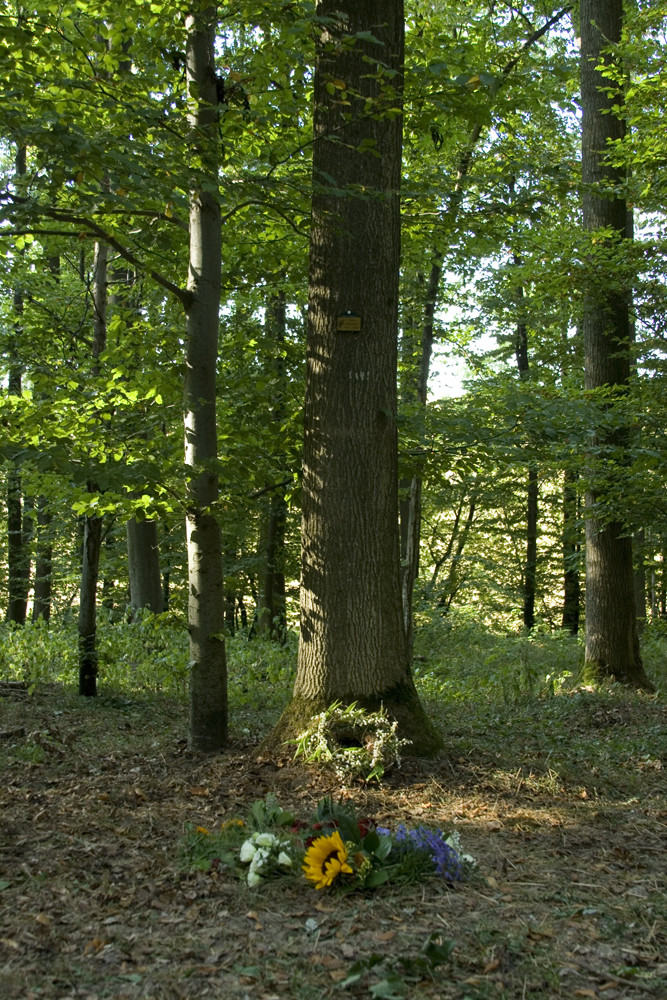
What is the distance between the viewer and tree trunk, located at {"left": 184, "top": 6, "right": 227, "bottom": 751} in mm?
5855

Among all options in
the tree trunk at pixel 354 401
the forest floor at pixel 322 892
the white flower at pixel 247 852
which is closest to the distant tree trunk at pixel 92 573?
the forest floor at pixel 322 892

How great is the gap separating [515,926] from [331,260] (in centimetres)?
428

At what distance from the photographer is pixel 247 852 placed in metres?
3.64

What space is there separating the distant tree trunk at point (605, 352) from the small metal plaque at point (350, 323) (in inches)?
182

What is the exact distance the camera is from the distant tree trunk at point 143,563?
39.2 ft

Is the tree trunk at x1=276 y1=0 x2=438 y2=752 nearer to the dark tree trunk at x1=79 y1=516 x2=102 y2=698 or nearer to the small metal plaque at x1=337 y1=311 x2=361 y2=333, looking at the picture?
the small metal plaque at x1=337 y1=311 x2=361 y2=333

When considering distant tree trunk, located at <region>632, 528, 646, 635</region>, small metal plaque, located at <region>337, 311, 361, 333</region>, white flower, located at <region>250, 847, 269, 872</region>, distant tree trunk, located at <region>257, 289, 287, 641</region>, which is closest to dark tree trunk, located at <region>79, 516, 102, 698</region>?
small metal plaque, located at <region>337, 311, 361, 333</region>

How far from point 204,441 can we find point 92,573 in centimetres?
263

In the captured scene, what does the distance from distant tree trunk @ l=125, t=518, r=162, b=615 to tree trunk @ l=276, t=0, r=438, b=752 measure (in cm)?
693

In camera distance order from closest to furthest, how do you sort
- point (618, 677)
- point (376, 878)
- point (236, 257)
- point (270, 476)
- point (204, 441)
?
point (376, 878) < point (204, 441) < point (270, 476) < point (236, 257) < point (618, 677)

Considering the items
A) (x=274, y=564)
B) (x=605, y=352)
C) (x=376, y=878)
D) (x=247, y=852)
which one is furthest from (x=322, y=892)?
(x=274, y=564)

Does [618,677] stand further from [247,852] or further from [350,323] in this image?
[247,852]

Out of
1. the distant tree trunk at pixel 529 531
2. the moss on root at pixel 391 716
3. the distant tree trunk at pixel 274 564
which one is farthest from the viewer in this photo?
the distant tree trunk at pixel 529 531

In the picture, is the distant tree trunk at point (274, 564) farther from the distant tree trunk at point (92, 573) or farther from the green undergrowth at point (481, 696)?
the distant tree trunk at point (92, 573)
